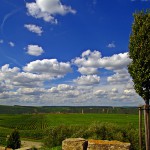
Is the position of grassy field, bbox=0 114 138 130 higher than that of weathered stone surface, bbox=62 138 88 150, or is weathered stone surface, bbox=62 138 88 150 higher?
weathered stone surface, bbox=62 138 88 150

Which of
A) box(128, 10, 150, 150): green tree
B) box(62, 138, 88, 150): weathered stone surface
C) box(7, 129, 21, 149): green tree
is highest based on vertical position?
box(128, 10, 150, 150): green tree

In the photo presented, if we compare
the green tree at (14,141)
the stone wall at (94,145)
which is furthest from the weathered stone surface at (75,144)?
the green tree at (14,141)

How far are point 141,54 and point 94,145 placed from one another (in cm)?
644

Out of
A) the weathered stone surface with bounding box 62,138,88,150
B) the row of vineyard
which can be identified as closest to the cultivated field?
the row of vineyard

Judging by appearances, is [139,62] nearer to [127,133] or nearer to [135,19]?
[135,19]

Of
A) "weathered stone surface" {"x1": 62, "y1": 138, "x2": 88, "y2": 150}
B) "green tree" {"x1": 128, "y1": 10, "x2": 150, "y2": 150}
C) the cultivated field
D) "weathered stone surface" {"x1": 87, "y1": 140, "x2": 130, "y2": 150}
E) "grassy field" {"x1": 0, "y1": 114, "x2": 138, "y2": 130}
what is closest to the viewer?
"weathered stone surface" {"x1": 87, "y1": 140, "x2": 130, "y2": 150}

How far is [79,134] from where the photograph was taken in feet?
112

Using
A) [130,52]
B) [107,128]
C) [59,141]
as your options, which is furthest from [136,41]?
[59,141]

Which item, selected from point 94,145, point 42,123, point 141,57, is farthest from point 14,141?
point 42,123

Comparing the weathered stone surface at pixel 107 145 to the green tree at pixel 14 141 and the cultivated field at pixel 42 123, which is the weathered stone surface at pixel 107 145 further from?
the cultivated field at pixel 42 123

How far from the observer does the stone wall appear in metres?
17.4

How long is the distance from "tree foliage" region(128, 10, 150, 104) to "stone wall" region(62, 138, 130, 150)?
3854 millimetres

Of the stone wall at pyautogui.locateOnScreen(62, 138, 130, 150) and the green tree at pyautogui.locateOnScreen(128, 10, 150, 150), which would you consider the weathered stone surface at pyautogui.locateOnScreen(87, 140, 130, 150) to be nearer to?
the stone wall at pyautogui.locateOnScreen(62, 138, 130, 150)

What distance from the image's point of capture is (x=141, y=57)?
781 inches
